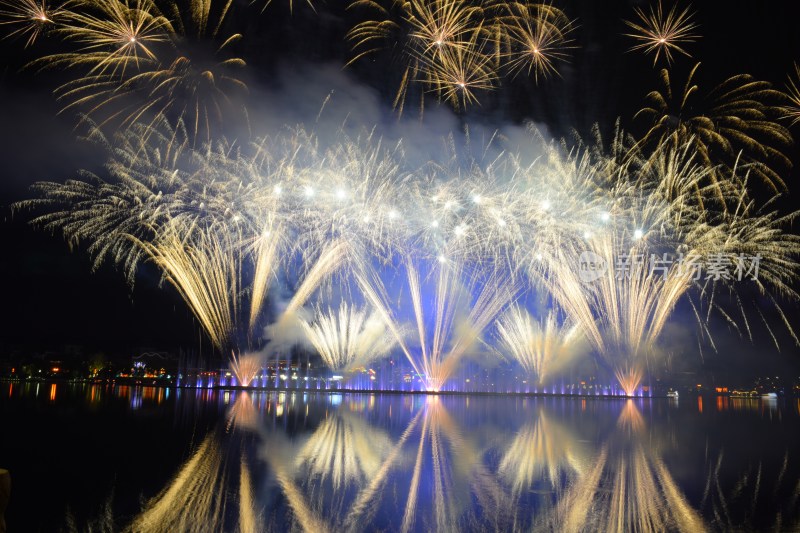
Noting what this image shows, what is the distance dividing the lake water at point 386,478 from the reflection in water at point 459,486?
4 cm

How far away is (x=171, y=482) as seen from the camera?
908cm

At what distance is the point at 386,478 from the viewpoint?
31.8ft

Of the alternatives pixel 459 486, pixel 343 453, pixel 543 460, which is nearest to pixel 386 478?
pixel 459 486

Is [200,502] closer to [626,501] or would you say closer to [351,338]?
[626,501]

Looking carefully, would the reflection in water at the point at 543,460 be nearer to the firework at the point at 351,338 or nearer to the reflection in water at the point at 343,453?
the reflection in water at the point at 343,453

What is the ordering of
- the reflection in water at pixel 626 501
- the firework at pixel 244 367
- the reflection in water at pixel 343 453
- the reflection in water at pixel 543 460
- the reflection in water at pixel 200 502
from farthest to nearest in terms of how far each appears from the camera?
1. the firework at pixel 244 367
2. the reflection in water at pixel 343 453
3. the reflection in water at pixel 543 460
4. the reflection in water at pixel 626 501
5. the reflection in water at pixel 200 502

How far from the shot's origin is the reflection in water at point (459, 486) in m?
7.21

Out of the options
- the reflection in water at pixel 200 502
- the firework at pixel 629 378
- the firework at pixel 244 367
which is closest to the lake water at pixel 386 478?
the reflection in water at pixel 200 502

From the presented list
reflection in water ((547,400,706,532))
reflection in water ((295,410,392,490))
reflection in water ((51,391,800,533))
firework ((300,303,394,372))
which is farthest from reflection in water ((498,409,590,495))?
firework ((300,303,394,372))

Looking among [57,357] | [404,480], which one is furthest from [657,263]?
[57,357]

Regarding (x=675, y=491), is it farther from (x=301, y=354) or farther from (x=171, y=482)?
(x=301, y=354)

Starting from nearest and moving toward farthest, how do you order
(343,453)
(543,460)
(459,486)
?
(459,486)
(543,460)
(343,453)

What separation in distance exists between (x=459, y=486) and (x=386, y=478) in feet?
4.22

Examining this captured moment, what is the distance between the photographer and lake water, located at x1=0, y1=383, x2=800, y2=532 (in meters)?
7.26
